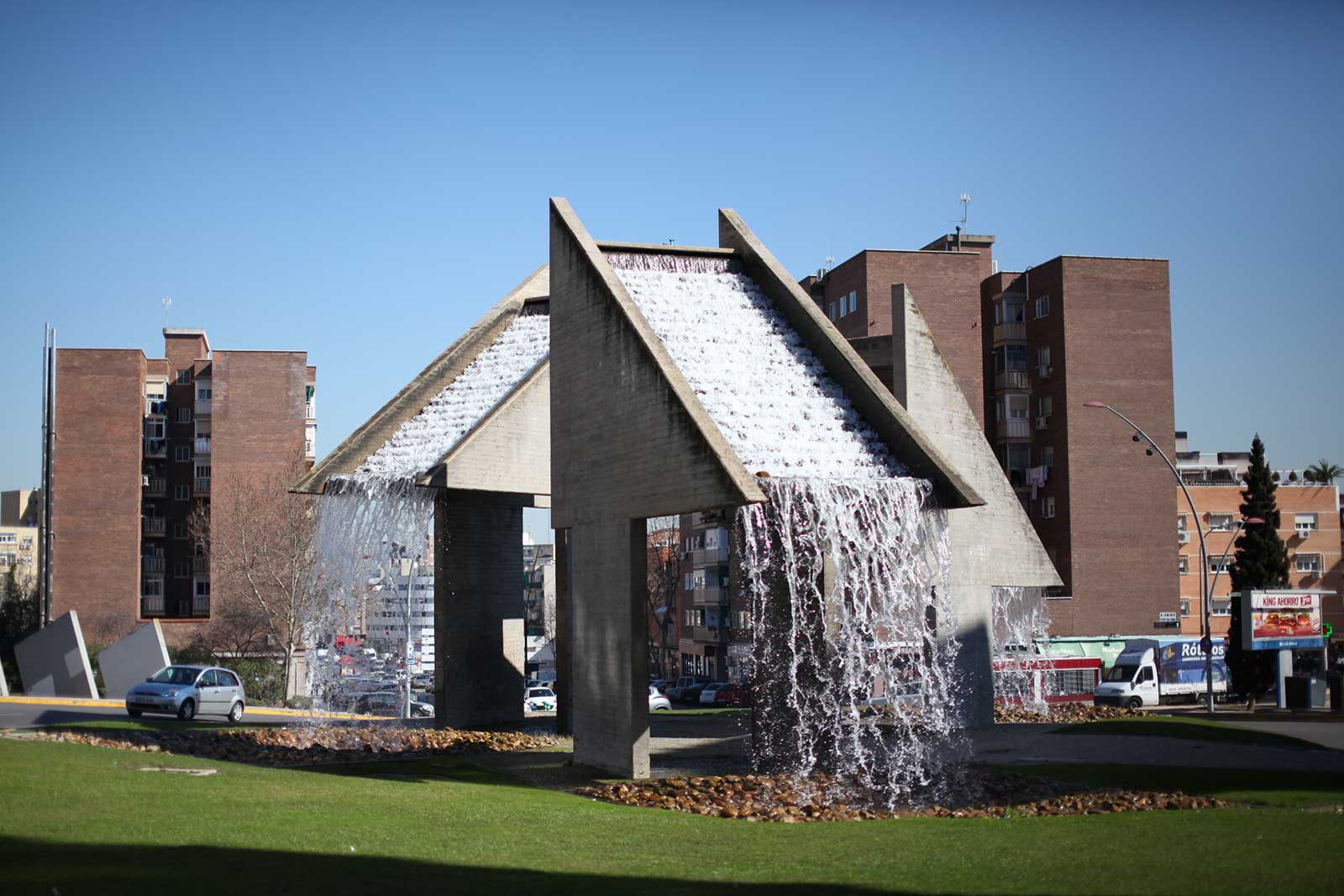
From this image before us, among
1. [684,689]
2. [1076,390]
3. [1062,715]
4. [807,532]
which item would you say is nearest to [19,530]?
[684,689]

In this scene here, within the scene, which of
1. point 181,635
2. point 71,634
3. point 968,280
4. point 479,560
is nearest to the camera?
point 479,560

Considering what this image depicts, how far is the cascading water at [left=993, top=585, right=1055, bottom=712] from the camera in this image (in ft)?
128

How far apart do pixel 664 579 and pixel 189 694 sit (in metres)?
41.4

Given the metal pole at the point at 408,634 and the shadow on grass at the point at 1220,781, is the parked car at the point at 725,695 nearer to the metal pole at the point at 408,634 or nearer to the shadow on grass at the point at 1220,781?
the metal pole at the point at 408,634

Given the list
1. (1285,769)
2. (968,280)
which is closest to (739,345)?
(1285,769)

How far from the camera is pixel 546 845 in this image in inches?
499

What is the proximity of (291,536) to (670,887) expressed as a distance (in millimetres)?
44129

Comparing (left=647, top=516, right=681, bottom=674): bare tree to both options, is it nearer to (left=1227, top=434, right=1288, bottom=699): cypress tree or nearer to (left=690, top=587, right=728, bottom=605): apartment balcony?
(left=690, top=587, right=728, bottom=605): apartment balcony

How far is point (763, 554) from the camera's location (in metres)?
19.9

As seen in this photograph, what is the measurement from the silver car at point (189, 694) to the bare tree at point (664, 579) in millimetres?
27868

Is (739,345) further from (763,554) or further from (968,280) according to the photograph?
(968,280)

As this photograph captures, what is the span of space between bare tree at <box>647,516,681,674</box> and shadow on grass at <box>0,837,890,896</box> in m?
46.1

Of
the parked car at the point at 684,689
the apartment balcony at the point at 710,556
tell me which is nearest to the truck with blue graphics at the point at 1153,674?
the parked car at the point at 684,689

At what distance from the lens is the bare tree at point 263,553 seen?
164ft
